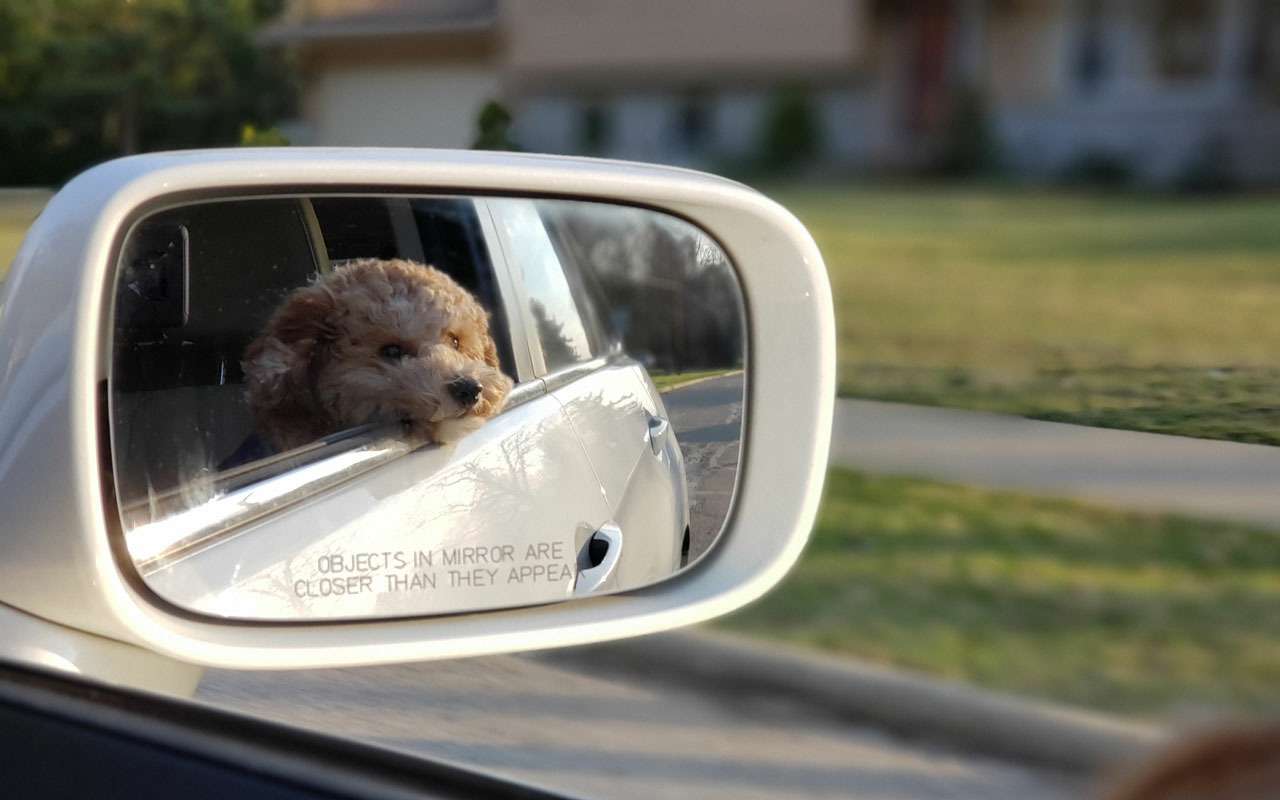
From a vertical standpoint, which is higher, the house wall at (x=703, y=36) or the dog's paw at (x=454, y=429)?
the house wall at (x=703, y=36)

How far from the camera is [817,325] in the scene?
6.97 ft

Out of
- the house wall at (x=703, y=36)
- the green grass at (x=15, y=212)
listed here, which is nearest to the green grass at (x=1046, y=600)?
the green grass at (x=15, y=212)

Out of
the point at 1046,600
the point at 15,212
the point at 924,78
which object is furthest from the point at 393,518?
the point at 924,78

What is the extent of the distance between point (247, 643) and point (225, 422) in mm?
270

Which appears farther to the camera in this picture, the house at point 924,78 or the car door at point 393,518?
the house at point 924,78

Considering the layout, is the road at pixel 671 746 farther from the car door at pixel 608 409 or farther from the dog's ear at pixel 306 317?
the dog's ear at pixel 306 317

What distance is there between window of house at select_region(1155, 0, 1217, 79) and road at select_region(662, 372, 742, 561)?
25119 millimetres

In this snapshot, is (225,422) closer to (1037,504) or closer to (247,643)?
(247,643)

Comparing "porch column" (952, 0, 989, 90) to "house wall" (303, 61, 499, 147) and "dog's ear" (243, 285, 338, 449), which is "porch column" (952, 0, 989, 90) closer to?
"house wall" (303, 61, 499, 147)

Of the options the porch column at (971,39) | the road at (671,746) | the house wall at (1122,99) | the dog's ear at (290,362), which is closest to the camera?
the dog's ear at (290,362)

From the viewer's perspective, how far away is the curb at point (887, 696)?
4.65 metres

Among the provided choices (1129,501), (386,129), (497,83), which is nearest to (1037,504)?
(1129,501)

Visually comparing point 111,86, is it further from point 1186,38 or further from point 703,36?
point 1186,38

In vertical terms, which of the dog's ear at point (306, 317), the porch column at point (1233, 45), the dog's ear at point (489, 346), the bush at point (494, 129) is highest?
the porch column at point (1233, 45)
